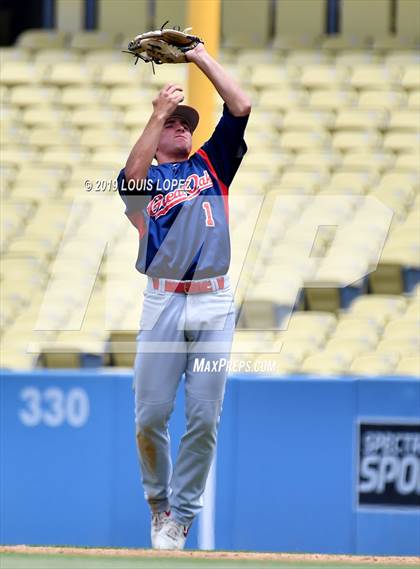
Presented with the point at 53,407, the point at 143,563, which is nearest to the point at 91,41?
the point at 53,407

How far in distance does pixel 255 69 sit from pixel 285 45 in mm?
797

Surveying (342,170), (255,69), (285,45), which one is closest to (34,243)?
(342,170)

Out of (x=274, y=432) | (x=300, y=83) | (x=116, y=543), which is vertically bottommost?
(x=116, y=543)

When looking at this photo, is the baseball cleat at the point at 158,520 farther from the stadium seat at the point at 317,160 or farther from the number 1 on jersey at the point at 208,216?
the stadium seat at the point at 317,160

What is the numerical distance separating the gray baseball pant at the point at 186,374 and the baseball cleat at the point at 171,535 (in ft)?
0.10

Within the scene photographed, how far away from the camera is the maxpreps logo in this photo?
6410mm

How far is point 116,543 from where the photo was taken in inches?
259

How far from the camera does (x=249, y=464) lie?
6.50 metres

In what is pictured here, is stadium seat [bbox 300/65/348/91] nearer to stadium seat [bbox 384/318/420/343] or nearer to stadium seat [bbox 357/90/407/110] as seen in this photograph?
stadium seat [bbox 357/90/407/110]

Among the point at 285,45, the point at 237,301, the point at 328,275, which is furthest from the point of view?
the point at 285,45

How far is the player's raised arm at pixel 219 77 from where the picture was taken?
4906 mm

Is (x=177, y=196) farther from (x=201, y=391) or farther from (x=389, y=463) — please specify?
(x=389, y=463)

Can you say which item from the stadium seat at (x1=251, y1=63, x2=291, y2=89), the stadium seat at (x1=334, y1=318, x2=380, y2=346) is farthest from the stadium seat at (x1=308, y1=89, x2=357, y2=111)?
the stadium seat at (x1=334, y1=318, x2=380, y2=346)

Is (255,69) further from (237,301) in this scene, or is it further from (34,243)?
(237,301)
